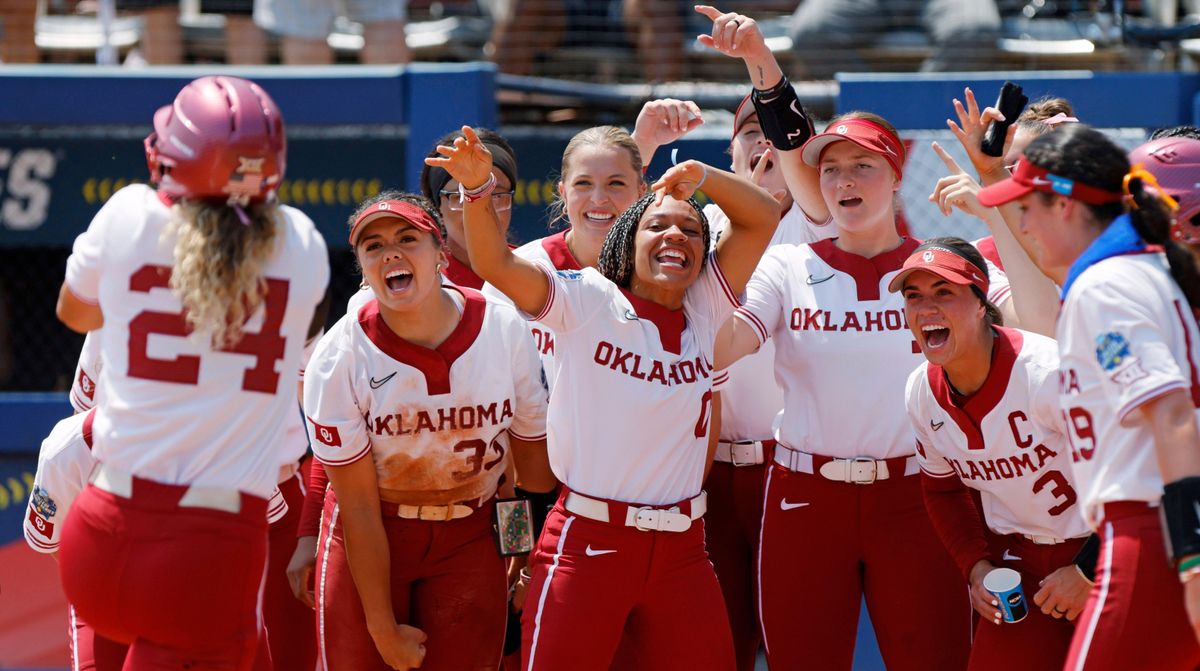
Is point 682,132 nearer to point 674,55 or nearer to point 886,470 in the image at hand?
point 886,470

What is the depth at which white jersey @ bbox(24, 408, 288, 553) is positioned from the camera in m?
3.52

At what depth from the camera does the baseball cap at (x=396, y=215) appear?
3623 mm

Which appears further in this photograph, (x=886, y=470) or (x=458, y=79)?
(x=458, y=79)

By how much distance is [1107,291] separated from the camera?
271cm

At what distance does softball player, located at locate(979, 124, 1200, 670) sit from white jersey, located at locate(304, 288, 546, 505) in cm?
145

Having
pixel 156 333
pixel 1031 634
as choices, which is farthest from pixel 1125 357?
pixel 156 333

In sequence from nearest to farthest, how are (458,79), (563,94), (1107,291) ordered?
(1107,291) → (458,79) → (563,94)

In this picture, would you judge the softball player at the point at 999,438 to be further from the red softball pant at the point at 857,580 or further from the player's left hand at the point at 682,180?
the player's left hand at the point at 682,180

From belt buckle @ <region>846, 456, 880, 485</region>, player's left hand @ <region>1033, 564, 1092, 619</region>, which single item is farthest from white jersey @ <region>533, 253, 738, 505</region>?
player's left hand @ <region>1033, 564, 1092, 619</region>

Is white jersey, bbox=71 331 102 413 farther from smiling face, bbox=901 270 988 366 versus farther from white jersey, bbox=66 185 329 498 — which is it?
smiling face, bbox=901 270 988 366

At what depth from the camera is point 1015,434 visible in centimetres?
348

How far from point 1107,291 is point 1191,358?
22 cm

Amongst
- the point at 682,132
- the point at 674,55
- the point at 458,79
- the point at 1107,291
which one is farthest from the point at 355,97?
the point at 1107,291

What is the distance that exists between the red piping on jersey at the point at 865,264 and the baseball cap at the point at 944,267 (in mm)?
287
